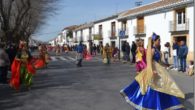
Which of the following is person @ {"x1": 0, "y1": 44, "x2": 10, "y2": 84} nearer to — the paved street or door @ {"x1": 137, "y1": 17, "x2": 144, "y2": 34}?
the paved street

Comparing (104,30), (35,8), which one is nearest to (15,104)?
(35,8)

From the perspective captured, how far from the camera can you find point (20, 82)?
13.0 m

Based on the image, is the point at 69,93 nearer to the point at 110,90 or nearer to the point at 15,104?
the point at 110,90

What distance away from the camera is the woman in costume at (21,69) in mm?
12859

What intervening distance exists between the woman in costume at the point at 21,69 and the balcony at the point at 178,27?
2502 cm

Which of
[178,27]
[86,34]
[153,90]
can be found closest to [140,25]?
[178,27]

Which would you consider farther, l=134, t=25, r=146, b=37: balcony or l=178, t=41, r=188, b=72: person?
l=134, t=25, r=146, b=37: balcony

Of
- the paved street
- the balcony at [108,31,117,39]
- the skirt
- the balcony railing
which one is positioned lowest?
the paved street

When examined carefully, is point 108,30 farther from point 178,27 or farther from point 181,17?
point 181,17

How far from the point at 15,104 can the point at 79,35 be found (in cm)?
8804

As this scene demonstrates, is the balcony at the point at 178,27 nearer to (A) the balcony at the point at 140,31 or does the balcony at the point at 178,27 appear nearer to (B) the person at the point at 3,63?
(A) the balcony at the point at 140,31

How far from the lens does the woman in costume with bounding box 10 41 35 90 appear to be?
12.9 m

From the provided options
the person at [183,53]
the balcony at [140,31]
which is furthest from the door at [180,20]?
the person at [183,53]

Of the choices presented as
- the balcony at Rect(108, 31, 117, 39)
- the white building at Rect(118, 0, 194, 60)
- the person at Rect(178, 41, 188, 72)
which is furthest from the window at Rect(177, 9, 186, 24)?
the balcony at Rect(108, 31, 117, 39)
